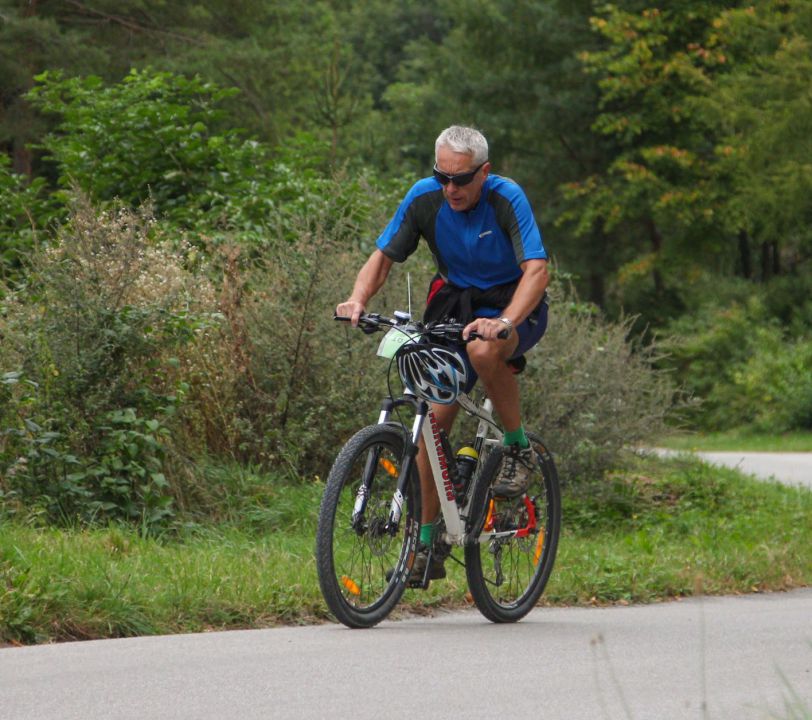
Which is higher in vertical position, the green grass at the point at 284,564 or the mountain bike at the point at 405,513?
the mountain bike at the point at 405,513

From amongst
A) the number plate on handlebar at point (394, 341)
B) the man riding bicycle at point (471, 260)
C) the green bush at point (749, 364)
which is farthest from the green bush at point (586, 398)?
the green bush at point (749, 364)

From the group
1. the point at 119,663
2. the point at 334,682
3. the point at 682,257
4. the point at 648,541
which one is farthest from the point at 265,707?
the point at 682,257

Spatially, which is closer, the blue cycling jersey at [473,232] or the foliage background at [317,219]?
the blue cycling jersey at [473,232]

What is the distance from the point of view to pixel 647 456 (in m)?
12.6

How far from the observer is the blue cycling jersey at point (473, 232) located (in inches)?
253

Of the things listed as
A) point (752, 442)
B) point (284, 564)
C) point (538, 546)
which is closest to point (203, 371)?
point (284, 564)

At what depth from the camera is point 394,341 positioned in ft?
20.4

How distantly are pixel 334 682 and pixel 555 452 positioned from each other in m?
6.61

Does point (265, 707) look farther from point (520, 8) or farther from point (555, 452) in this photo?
point (520, 8)

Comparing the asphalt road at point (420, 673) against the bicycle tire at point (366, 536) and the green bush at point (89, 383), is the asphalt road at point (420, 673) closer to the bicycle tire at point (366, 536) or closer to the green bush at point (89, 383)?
the bicycle tire at point (366, 536)

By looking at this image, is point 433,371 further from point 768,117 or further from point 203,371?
point 768,117

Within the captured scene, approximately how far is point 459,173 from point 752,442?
70.3 feet

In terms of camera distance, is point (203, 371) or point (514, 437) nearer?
point (514, 437)

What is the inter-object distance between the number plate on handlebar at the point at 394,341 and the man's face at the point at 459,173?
582mm
